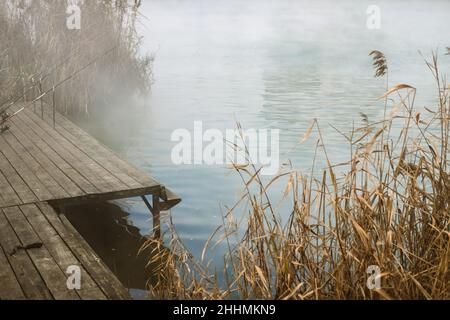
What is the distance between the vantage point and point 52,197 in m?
4.62

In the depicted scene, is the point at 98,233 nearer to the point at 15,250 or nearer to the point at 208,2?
the point at 15,250

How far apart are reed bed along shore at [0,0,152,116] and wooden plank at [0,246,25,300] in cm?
540

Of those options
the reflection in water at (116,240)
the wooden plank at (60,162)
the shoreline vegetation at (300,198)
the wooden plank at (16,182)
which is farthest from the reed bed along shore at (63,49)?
the wooden plank at (16,182)

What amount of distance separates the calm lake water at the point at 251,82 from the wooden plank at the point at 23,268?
1.57 m

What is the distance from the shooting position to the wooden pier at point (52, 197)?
10.6 ft

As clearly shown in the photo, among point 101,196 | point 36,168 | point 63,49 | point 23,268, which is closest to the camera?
point 23,268

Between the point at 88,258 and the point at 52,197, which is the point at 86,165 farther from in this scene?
the point at 88,258

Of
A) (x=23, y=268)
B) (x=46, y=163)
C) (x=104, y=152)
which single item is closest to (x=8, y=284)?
(x=23, y=268)

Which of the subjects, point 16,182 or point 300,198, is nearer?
point 16,182

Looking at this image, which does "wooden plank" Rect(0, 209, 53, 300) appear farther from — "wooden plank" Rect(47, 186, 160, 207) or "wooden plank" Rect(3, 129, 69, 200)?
"wooden plank" Rect(3, 129, 69, 200)

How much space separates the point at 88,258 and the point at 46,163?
2.15 meters

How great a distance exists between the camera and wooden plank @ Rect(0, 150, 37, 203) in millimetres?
4621

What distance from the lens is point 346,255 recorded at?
9.52 feet
